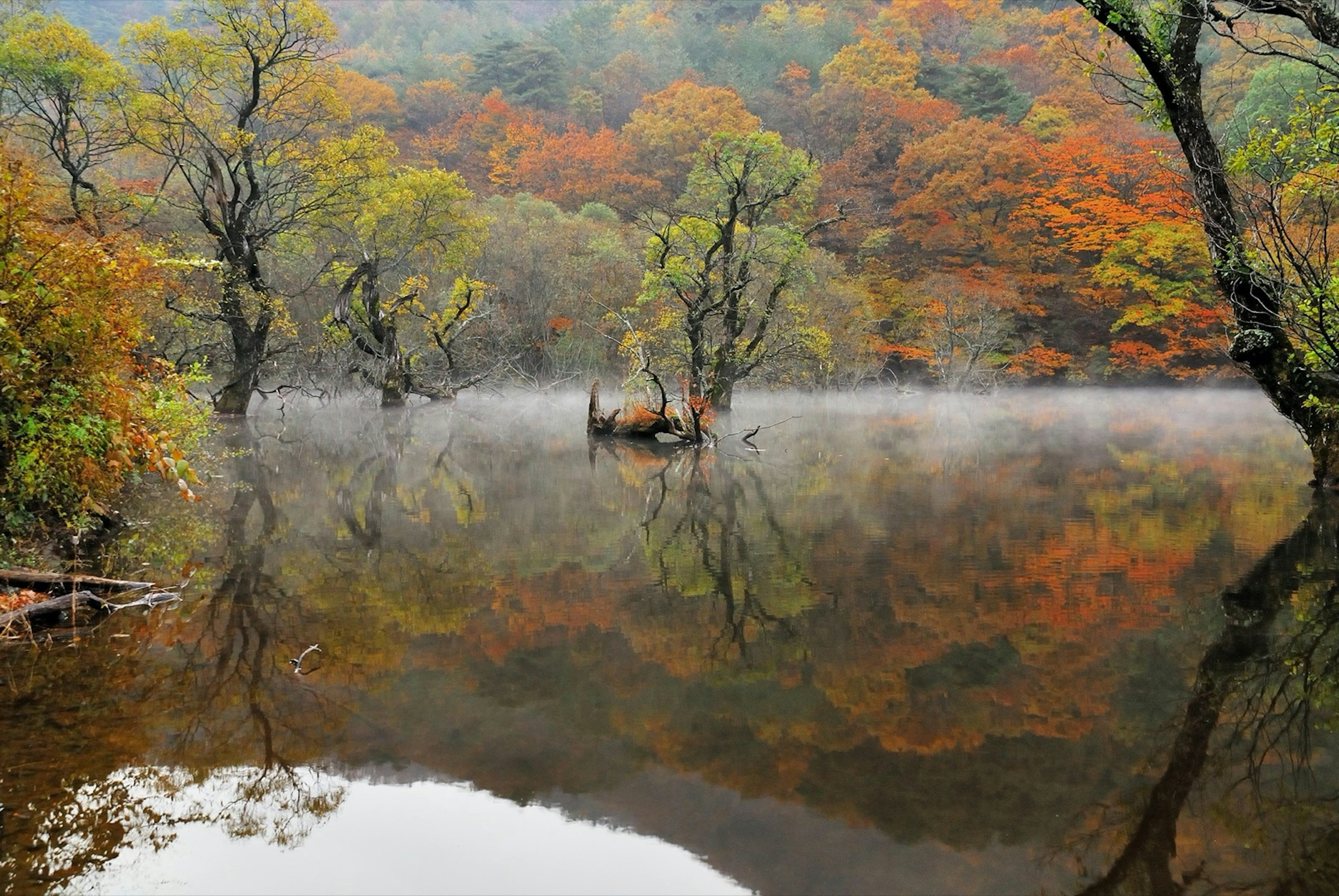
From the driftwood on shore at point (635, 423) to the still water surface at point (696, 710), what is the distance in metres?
10.5

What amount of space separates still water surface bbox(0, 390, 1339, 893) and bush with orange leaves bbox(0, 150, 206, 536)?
43.5 inches

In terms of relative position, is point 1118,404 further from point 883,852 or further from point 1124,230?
point 883,852

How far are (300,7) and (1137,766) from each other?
25.9 metres

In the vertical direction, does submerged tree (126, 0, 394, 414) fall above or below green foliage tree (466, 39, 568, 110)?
below

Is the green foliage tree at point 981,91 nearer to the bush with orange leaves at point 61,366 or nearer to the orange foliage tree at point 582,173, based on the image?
the orange foliage tree at point 582,173

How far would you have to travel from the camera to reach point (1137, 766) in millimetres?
4082

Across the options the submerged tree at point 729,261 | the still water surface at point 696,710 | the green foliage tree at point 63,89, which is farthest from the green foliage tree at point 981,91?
the still water surface at point 696,710

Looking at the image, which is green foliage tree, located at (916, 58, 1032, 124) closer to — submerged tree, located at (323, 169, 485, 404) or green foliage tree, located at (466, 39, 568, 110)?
green foliage tree, located at (466, 39, 568, 110)

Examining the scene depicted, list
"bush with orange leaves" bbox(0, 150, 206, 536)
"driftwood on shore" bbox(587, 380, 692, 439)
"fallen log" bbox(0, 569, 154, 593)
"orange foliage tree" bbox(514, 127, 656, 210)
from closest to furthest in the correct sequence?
"bush with orange leaves" bbox(0, 150, 206, 536), "fallen log" bbox(0, 569, 154, 593), "driftwood on shore" bbox(587, 380, 692, 439), "orange foliage tree" bbox(514, 127, 656, 210)

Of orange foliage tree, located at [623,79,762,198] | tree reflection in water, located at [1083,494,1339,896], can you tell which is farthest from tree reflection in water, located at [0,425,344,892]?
orange foliage tree, located at [623,79,762,198]

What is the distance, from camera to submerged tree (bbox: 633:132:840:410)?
76.6 feet

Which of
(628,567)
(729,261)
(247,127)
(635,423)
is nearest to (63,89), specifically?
(247,127)

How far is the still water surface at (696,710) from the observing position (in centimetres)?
347

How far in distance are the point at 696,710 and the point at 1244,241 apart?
8.86m
